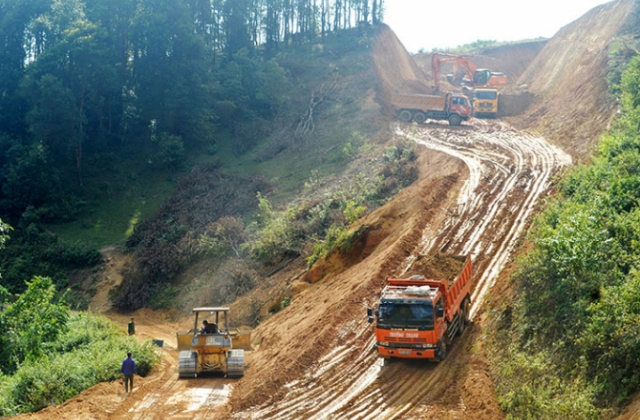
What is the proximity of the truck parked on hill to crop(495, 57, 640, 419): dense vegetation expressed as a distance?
2755cm

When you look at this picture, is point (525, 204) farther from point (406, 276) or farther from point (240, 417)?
point (240, 417)

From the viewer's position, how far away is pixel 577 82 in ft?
165

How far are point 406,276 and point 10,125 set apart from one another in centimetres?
4309

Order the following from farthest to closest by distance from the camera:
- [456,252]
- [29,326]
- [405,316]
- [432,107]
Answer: [432,107]
[456,252]
[29,326]
[405,316]

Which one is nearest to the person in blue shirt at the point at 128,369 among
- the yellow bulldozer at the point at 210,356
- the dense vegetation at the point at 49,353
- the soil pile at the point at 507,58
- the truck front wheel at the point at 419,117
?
the dense vegetation at the point at 49,353

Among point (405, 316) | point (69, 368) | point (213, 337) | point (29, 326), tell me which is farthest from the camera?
point (29, 326)

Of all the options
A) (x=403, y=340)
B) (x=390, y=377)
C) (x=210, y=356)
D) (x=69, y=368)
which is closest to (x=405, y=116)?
(x=210, y=356)

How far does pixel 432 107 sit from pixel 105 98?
26640mm

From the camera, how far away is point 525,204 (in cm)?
3095

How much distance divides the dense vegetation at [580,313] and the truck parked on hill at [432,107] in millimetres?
27548

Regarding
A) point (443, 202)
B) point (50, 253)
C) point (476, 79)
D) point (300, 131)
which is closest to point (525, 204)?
point (443, 202)

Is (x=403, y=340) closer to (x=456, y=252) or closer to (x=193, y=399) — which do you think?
(x=193, y=399)

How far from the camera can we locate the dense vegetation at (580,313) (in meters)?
14.1

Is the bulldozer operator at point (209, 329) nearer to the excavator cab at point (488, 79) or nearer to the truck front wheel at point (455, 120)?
the truck front wheel at point (455, 120)
